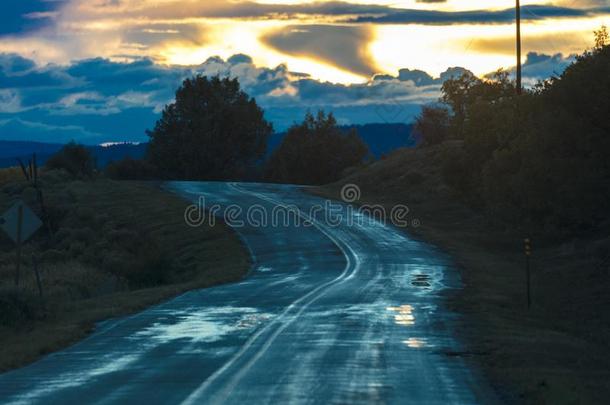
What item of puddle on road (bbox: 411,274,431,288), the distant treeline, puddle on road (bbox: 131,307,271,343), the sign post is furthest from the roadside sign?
the distant treeline

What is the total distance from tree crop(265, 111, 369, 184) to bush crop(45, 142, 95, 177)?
25.5 m

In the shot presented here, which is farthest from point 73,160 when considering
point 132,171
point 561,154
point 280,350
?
point 280,350

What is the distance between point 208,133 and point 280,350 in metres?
97.8

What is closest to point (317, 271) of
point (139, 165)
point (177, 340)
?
point (177, 340)

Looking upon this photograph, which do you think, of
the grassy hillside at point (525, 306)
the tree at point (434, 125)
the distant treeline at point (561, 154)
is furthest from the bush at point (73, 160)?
the distant treeline at point (561, 154)

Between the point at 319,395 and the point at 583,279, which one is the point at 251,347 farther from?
the point at 583,279

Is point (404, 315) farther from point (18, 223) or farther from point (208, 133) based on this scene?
point (208, 133)

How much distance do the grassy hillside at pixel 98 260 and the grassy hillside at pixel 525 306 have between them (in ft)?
27.5

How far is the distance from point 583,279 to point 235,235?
72.4ft

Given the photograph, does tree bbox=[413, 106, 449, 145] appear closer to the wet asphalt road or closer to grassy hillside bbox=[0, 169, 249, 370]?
grassy hillside bbox=[0, 169, 249, 370]

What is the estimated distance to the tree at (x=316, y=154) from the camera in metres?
120

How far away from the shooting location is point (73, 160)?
359 feet

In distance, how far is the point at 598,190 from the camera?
27625 millimetres

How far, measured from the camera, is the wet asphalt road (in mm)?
12406
